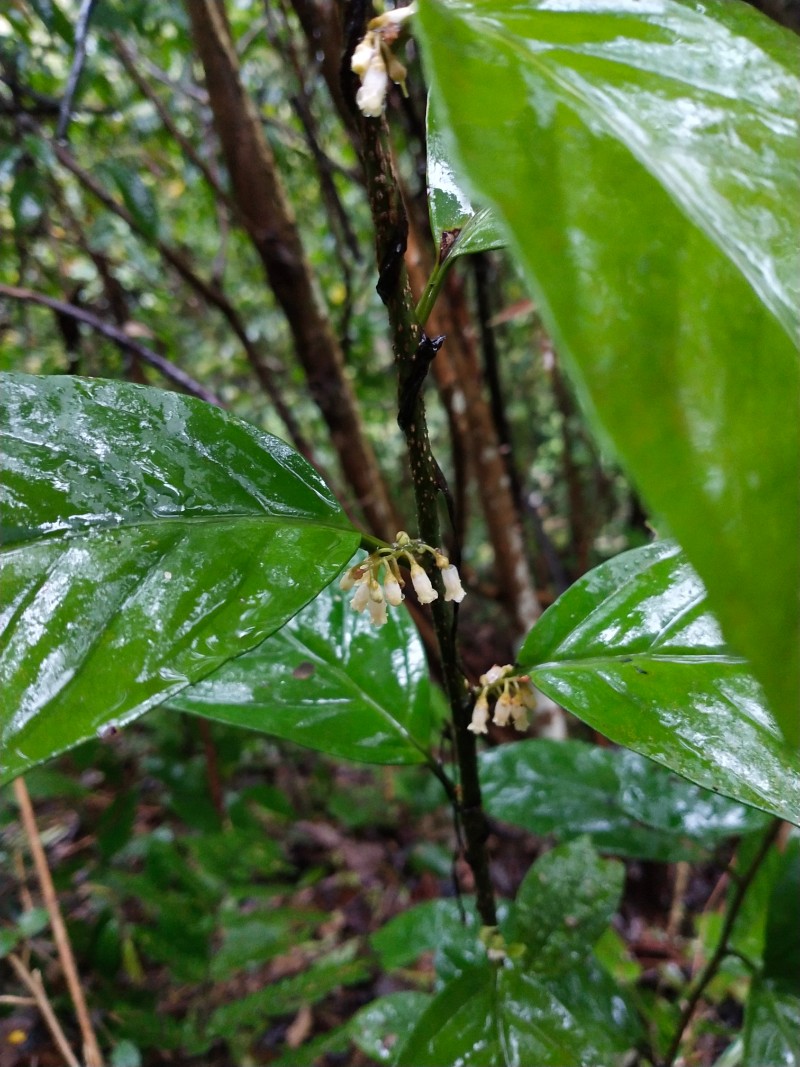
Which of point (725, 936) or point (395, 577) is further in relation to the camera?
point (725, 936)

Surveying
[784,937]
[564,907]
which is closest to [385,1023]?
[564,907]

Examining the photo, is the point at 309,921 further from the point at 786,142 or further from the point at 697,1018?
the point at 786,142

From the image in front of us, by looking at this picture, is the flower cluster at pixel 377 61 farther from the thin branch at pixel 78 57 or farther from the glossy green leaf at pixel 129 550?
the thin branch at pixel 78 57

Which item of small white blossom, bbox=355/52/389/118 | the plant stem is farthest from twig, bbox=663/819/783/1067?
small white blossom, bbox=355/52/389/118

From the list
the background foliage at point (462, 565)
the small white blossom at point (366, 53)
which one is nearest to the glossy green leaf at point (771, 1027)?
the background foliage at point (462, 565)

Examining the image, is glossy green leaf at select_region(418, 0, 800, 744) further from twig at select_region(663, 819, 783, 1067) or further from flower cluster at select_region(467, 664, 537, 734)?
twig at select_region(663, 819, 783, 1067)

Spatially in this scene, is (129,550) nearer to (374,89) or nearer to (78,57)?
(374,89)

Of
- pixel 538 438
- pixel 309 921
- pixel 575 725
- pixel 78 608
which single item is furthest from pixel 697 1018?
pixel 538 438
